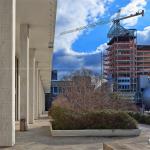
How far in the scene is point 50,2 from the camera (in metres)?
26.3

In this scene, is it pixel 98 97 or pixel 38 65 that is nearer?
pixel 98 97

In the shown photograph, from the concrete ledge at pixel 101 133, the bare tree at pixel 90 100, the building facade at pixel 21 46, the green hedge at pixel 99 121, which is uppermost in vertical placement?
the building facade at pixel 21 46

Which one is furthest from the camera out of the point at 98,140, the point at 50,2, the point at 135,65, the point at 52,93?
the point at 52,93

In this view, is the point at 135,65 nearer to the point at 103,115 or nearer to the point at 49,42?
the point at 49,42

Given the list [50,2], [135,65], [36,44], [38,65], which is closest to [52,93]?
[135,65]

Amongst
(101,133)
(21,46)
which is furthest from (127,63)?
(101,133)

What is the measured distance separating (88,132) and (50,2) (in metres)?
7.86
